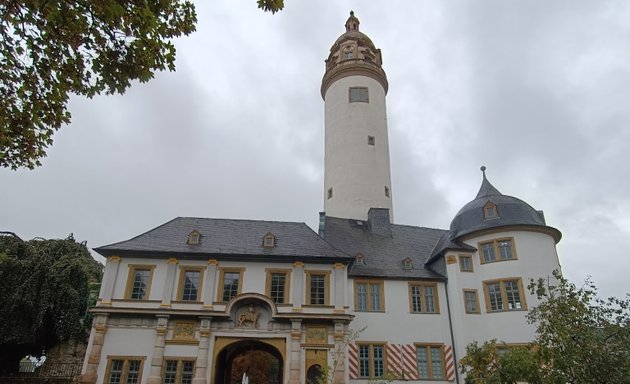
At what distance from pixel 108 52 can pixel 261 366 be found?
36474 mm

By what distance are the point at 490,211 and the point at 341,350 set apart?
11.7 metres

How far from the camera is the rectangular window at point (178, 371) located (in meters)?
21.3

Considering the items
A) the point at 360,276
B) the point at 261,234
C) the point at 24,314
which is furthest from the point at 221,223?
the point at 24,314

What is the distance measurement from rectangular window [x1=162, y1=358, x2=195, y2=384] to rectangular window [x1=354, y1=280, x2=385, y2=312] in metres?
8.72

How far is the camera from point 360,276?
1010 inches

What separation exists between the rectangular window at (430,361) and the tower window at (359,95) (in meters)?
21.7

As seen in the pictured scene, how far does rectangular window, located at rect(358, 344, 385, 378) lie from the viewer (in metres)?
23.4

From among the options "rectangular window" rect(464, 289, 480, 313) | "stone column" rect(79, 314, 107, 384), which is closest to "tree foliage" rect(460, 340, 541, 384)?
"rectangular window" rect(464, 289, 480, 313)

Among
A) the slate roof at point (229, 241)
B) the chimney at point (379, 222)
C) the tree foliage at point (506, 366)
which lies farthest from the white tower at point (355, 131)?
the tree foliage at point (506, 366)

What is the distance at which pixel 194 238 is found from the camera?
82.2ft

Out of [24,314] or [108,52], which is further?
[24,314]

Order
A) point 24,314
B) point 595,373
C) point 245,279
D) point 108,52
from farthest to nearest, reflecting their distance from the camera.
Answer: point 24,314, point 245,279, point 595,373, point 108,52

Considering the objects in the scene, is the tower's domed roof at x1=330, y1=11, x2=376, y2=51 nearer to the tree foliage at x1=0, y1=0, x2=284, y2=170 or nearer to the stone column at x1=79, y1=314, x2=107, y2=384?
the stone column at x1=79, y1=314, x2=107, y2=384

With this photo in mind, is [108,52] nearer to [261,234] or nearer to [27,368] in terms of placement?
[261,234]
